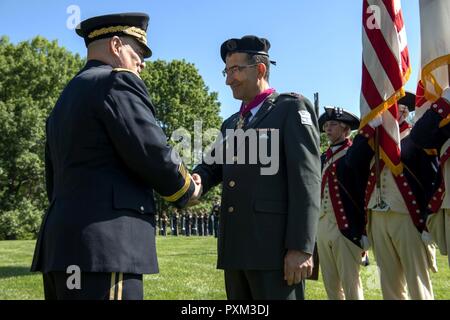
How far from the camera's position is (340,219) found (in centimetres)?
575

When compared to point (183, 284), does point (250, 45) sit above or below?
above

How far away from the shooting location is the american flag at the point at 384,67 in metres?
5.04

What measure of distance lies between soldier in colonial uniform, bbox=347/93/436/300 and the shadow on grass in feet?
22.6

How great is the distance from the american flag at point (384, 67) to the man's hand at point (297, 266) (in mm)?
2060

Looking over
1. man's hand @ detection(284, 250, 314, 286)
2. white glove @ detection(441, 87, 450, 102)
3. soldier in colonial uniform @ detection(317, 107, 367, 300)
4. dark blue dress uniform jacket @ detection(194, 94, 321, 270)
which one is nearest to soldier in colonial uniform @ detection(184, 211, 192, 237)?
soldier in colonial uniform @ detection(317, 107, 367, 300)

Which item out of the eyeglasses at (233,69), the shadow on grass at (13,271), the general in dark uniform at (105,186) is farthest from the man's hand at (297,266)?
the shadow on grass at (13,271)

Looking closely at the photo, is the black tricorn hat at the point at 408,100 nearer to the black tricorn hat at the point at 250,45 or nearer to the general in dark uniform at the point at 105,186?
the black tricorn hat at the point at 250,45

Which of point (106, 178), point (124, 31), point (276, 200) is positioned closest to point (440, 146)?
point (276, 200)

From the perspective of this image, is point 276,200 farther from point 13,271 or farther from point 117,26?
point 13,271

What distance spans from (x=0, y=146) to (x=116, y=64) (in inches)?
1273

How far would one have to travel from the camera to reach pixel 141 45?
3152 millimetres

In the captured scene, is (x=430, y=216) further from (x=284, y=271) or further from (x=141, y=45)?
(x=141, y=45)

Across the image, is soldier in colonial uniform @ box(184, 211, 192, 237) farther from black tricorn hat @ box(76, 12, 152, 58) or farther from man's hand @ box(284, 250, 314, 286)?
black tricorn hat @ box(76, 12, 152, 58)

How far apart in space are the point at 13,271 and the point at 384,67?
803 cm
